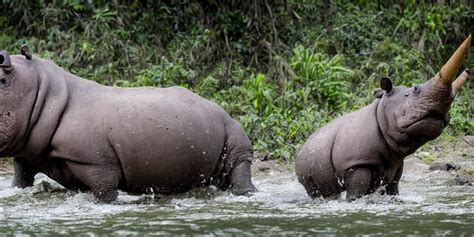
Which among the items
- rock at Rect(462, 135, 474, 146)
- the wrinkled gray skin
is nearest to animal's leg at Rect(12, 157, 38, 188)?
the wrinkled gray skin

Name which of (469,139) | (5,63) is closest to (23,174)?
(5,63)

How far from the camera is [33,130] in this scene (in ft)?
28.0

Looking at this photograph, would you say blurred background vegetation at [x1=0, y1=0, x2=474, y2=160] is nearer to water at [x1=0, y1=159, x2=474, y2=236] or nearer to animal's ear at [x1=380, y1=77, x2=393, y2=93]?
water at [x1=0, y1=159, x2=474, y2=236]

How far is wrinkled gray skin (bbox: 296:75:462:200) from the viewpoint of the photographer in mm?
8141

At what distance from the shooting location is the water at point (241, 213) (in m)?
7.07

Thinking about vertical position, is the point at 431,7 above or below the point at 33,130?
above

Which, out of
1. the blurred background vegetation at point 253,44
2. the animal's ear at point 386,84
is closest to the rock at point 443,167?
the blurred background vegetation at point 253,44

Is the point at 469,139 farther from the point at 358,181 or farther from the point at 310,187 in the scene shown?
the point at 358,181

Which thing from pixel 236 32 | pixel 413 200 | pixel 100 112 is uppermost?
pixel 236 32

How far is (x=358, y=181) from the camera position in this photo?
844 cm

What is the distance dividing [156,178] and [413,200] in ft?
7.12

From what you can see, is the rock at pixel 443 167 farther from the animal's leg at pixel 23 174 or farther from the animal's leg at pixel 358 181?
the animal's leg at pixel 23 174

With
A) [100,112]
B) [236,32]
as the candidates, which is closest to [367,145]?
[100,112]

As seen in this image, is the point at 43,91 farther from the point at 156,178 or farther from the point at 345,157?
the point at 345,157
